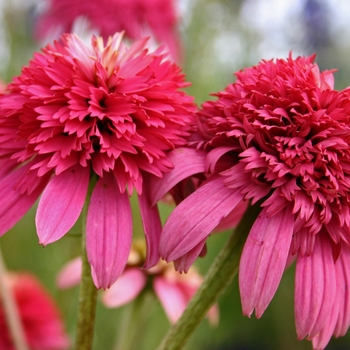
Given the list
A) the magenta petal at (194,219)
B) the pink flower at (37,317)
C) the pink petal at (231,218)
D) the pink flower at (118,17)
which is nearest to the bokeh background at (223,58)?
the pink flower at (118,17)

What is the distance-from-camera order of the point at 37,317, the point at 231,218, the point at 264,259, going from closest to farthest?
the point at 264,259
the point at 231,218
the point at 37,317

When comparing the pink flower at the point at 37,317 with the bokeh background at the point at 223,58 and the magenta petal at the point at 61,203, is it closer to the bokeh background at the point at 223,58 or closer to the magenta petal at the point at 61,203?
the bokeh background at the point at 223,58

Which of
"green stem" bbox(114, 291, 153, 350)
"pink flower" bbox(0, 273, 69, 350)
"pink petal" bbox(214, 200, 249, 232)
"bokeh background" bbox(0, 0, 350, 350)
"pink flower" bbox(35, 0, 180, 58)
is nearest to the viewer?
"pink petal" bbox(214, 200, 249, 232)

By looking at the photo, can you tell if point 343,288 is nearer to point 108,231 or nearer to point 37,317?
point 108,231

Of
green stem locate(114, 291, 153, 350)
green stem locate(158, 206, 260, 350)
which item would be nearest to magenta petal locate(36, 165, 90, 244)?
green stem locate(158, 206, 260, 350)

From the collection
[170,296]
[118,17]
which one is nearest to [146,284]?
[170,296]

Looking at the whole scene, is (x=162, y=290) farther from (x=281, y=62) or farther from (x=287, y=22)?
(x=287, y=22)

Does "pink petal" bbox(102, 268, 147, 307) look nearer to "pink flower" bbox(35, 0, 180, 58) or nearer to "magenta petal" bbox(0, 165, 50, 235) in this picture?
"magenta petal" bbox(0, 165, 50, 235)

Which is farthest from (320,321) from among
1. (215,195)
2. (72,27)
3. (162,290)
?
(72,27)
